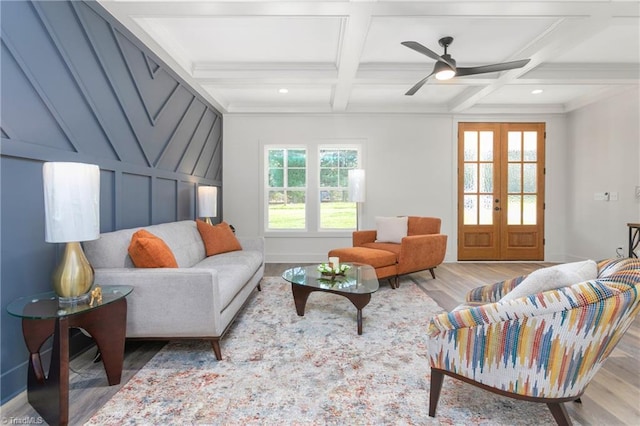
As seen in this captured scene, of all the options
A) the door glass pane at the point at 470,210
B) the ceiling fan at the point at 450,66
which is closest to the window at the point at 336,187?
the door glass pane at the point at 470,210

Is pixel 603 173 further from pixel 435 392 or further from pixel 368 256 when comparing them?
pixel 435 392

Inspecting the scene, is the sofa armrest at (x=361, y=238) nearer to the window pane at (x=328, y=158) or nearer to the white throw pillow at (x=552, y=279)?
the window pane at (x=328, y=158)

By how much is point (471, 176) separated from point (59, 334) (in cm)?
571

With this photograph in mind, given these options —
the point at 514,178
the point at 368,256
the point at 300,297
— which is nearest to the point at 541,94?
the point at 514,178

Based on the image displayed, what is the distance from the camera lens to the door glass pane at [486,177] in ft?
17.7

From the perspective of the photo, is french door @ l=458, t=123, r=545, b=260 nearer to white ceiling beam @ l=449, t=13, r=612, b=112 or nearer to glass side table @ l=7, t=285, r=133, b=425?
white ceiling beam @ l=449, t=13, r=612, b=112

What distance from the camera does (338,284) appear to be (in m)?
2.64

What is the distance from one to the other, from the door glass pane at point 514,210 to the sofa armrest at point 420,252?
2.07m

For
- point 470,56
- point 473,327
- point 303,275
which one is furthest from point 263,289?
point 470,56

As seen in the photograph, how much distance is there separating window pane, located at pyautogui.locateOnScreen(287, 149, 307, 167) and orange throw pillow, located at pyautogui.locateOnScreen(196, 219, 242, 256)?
221 centimetres

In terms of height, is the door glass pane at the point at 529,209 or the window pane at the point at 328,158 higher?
the window pane at the point at 328,158

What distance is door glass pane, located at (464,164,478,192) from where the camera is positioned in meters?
5.41

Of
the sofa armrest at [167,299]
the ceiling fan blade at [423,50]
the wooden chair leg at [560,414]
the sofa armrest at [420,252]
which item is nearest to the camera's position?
the wooden chair leg at [560,414]

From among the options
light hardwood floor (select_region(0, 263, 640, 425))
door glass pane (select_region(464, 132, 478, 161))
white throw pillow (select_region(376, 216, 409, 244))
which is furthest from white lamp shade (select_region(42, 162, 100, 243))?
door glass pane (select_region(464, 132, 478, 161))
